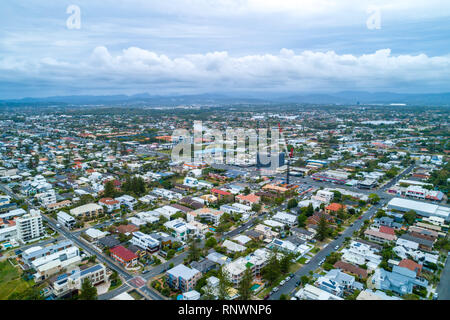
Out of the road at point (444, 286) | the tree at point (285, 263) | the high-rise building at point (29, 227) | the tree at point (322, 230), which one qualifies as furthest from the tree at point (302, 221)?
the high-rise building at point (29, 227)

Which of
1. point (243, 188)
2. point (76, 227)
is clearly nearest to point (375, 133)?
point (243, 188)

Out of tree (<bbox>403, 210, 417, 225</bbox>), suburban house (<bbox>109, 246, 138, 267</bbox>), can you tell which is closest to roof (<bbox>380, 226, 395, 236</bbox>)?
tree (<bbox>403, 210, 417, 225</bbox>)

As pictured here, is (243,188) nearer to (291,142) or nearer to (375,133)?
(291,142)

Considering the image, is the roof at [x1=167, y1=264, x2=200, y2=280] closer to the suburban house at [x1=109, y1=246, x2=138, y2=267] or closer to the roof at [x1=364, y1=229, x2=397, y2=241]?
the suburban house at [x1=109, y1=246, x2=138, y2=267]

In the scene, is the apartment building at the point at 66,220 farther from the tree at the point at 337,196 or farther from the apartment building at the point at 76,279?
the tree at the point at 337,196

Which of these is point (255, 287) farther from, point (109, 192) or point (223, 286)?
point (109, 192)

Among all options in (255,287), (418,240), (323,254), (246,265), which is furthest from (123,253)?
(418,240)
